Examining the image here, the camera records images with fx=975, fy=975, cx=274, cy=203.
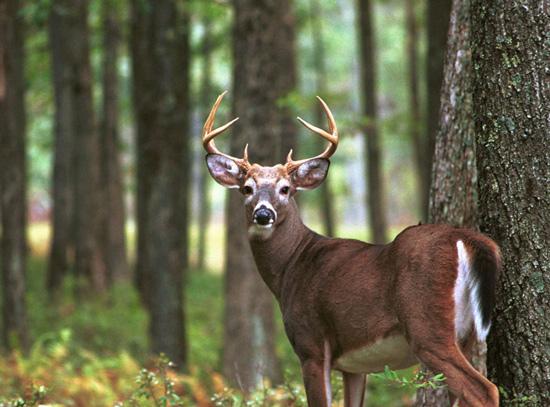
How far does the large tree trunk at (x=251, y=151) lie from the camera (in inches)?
438

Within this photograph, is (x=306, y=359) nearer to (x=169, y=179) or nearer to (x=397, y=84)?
(x=169, y=179)

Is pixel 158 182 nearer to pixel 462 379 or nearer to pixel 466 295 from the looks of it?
pixel 466 295

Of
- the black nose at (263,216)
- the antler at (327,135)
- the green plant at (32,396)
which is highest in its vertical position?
the antler at (327,135)

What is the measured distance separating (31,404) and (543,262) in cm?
337

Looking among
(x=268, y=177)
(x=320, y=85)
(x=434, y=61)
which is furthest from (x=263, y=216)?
(x=320, y=85)

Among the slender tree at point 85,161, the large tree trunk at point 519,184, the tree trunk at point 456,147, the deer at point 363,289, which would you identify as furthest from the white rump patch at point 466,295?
the slender tree at point 85,161

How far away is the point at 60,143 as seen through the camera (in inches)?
790

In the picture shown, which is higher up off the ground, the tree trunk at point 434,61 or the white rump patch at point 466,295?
the tree trunk at point 434,61

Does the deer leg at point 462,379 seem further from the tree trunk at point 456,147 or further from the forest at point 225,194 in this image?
the tree trunk at point 456,147

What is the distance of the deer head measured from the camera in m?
6.18

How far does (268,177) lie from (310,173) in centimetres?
29

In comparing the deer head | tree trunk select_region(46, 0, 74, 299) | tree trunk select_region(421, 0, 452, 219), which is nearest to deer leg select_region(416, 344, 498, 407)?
the deer head

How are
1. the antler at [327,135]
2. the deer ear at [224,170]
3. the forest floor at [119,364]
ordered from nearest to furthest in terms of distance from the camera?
the antler at [327,135]
the deer ear at [224,170]
the forest floor at [119,364]

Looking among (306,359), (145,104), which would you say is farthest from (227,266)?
(306,359)
